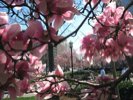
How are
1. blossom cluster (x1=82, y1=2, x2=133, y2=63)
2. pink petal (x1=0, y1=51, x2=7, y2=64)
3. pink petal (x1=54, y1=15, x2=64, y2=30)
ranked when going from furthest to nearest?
blossom cluster (x1=82, y1=2, x2=133, y2=63), pink petal (x1=54, y1=15, x2=64, y2=30), pink petal (x1=0, y1=51, x2=7, y2=64)

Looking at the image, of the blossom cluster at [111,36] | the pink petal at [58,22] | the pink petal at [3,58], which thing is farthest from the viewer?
the blossom cluster at [111,36]

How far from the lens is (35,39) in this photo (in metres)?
1.28

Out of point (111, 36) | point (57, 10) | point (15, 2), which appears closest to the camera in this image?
point (57, 10)

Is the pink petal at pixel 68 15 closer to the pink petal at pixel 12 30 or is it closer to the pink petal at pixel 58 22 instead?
the pink petal at pixel 58 22

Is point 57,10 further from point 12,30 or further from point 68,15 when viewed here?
point 12,30

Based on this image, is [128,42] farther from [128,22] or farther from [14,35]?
[14,35]

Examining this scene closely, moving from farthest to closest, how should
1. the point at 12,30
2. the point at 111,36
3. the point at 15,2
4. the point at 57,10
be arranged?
the point at 111,36
the point at 15,2
the point at 57,10
the point at 12,30

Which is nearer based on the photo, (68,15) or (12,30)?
(12,30)

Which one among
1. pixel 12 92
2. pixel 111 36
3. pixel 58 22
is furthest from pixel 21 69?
pixel 111 36

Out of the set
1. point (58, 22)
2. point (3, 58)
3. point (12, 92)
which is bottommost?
point (12, 92)

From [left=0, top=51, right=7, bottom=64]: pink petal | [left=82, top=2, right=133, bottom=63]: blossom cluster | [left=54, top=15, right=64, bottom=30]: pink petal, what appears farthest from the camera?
[left=82, top=2, right=133, bottom=63]: blossom cluster

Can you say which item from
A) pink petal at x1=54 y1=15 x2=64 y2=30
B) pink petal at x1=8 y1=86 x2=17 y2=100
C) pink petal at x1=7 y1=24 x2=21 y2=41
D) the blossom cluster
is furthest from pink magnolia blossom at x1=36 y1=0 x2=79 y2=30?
the blossom cluster

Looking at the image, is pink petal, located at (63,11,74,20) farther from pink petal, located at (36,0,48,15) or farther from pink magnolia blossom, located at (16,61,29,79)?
pink magnolia blossom, located at (16,61,29,79)

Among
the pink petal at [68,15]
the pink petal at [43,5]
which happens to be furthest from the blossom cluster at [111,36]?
the pink petal at [43,5]
